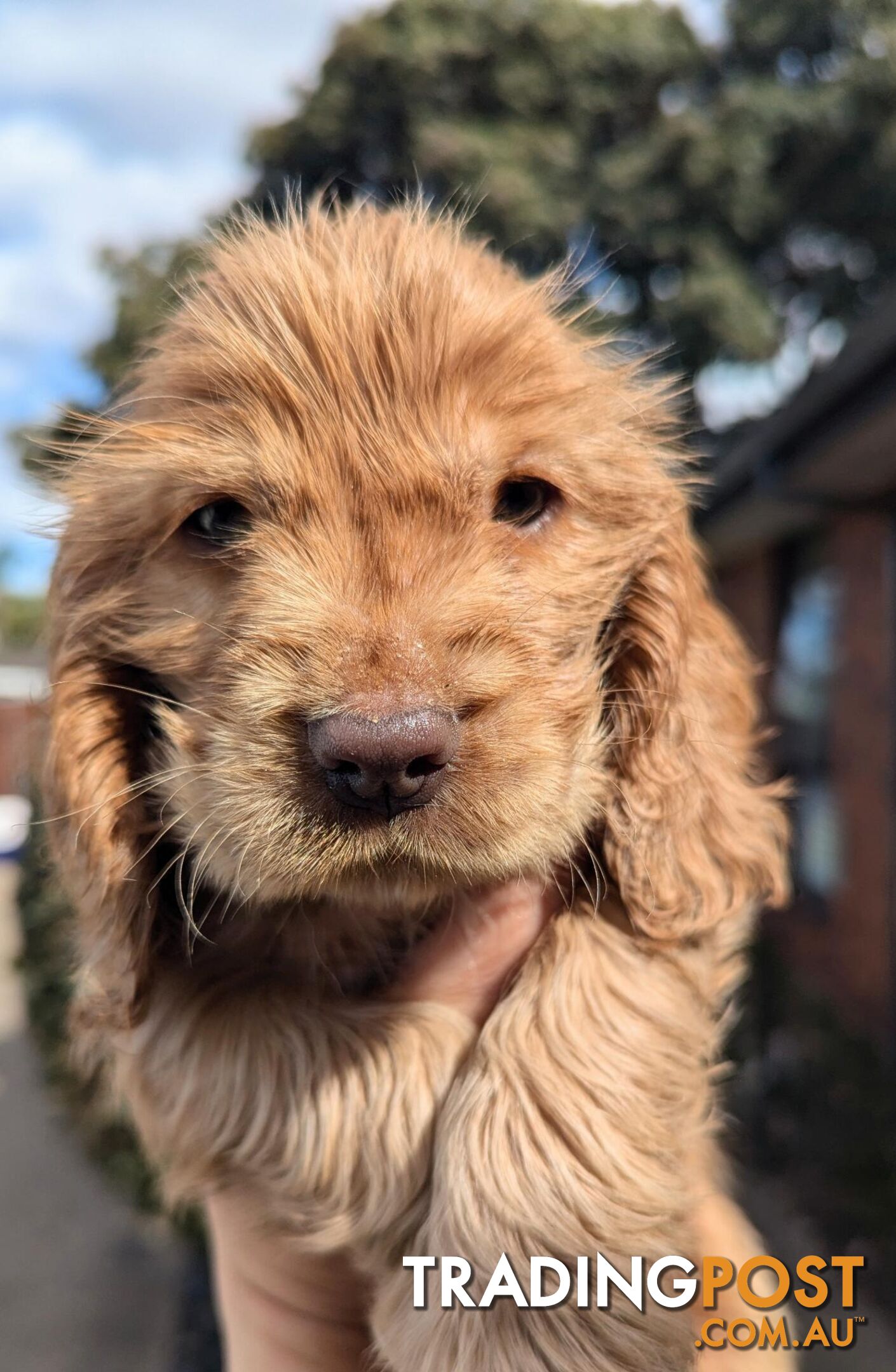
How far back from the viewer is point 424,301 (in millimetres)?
1437

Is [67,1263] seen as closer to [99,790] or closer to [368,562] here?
[99,790]

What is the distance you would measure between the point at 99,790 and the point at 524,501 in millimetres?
831

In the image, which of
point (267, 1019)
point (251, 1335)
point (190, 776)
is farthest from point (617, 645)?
point (251, 1335)

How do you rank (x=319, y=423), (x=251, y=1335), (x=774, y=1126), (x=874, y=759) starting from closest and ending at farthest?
(x=319, y=423) < (x=251, y=1335) < (x=774, y=1126) < (x=874, y=759)

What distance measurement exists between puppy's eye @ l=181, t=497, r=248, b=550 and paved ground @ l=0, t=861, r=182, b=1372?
5.12 meters

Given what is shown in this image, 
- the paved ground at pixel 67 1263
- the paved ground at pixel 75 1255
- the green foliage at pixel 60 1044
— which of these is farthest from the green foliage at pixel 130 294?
the paved ground at pixel 67 1263

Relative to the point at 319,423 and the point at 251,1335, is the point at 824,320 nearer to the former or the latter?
the point at 319,423

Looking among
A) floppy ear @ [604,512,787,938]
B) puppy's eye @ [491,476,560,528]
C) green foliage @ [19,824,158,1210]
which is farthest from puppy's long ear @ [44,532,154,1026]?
green foliage @ [19,824,158,1210]

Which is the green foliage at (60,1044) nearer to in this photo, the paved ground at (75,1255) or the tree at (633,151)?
the paved ground at (75,1255)

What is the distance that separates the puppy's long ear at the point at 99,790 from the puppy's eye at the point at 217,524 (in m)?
0.20

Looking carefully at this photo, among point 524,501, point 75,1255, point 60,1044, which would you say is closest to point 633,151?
point 524,501

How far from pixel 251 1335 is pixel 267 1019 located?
0.92 metres

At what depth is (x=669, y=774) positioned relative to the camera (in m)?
1.65

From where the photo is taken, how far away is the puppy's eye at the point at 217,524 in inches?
58.1
